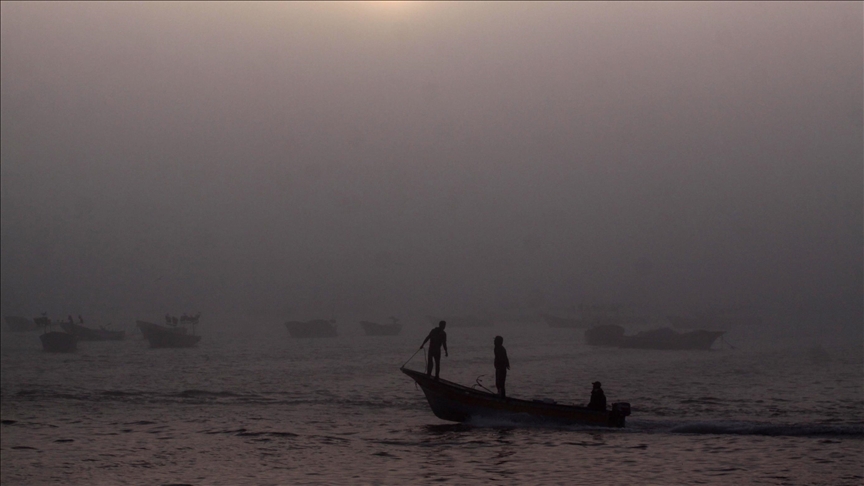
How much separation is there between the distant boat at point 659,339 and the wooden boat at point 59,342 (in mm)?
62150

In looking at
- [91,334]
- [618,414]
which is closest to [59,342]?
[91,334]

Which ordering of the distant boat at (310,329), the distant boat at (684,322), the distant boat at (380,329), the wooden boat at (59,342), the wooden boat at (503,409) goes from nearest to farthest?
the wooden boat at (503,409), the wooden boat at (59,342), the distant boat at (310,329), the distant boat at (380,329), the distant boat at (684,322)

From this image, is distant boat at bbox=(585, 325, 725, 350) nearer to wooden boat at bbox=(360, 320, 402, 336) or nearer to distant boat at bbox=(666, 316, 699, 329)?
wooden boat at bbox=(360, 320, 402, 336)

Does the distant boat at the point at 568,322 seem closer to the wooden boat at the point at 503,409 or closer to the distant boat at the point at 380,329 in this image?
the distant boat at the point at 380,329

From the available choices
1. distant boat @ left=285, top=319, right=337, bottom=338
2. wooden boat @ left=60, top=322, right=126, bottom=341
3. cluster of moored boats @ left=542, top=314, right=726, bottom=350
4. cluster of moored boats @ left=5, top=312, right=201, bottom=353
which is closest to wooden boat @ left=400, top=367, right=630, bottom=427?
cluster of moored boats @ left=542, top=314, right=726, bottom=350

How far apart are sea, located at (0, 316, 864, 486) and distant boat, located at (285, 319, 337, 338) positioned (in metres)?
83.2

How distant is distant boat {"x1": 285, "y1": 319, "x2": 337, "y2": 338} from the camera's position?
13300cm

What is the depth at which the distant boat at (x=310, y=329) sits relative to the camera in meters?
133

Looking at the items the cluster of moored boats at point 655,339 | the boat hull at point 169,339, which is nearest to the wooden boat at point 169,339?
the boat hull at point 169,339

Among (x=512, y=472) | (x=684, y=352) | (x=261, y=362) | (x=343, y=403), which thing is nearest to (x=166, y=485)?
(x=512, y=472)

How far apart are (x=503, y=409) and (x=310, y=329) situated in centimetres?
11457

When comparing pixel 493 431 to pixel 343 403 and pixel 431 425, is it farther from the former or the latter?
pixel 343 403

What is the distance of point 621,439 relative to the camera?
68.8 ft

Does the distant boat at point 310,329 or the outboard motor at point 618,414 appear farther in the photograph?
the distant boat at point 310,329
